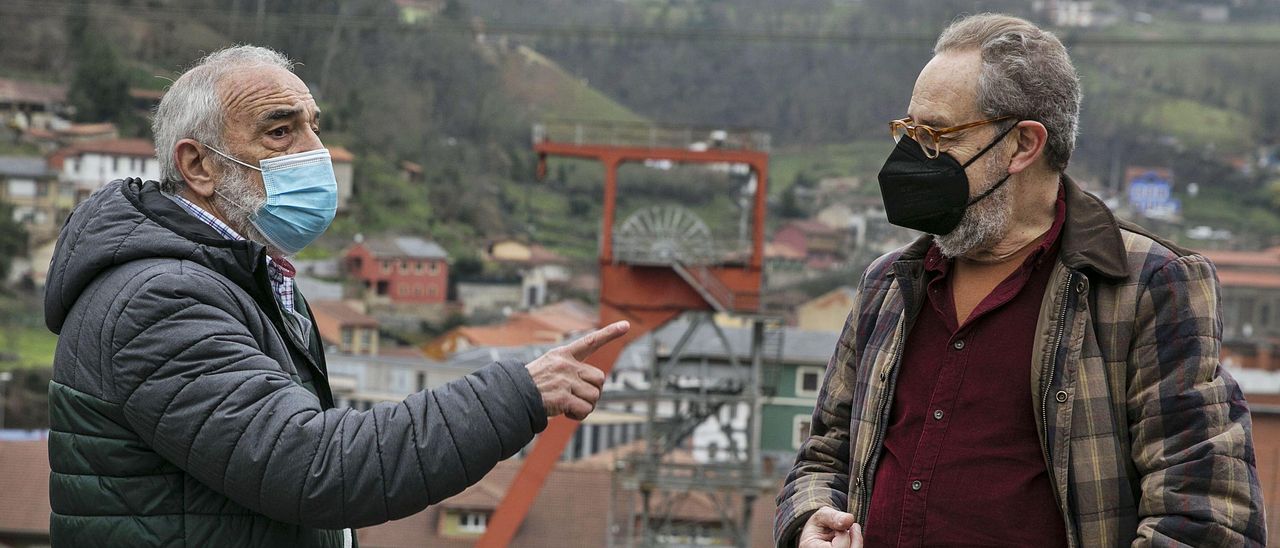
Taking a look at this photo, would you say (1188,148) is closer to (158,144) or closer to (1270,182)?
(1270,182)

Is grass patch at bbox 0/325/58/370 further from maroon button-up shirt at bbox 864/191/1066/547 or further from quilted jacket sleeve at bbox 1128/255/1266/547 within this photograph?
quilted jacket sleeve at bbox 1128/255/1266/547

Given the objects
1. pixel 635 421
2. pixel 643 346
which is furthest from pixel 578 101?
pixel 635 421

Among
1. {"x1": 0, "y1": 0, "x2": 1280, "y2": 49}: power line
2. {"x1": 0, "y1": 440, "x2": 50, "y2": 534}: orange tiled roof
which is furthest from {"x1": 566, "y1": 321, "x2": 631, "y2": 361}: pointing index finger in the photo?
{"x1": 0, "y1": 0, "x2": 1280, "y2": 49}: power line

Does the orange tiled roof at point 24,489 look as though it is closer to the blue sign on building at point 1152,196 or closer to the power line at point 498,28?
the power line at point 498,28

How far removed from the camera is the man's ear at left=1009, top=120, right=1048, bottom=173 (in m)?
2.02

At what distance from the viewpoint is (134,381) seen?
1755 mm

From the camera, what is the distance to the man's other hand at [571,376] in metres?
1.84

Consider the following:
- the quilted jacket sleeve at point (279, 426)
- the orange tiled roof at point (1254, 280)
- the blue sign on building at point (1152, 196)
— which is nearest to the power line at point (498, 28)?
the blue sign on building at point (1152, 196)

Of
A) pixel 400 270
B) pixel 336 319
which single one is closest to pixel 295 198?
pixel 336 319

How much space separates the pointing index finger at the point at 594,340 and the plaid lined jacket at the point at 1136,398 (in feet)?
2.18

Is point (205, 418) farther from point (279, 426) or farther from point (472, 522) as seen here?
point (472, 522)

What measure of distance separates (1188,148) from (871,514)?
25412mm

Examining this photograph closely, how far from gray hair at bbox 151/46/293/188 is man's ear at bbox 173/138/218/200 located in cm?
1

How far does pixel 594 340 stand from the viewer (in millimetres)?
1870
